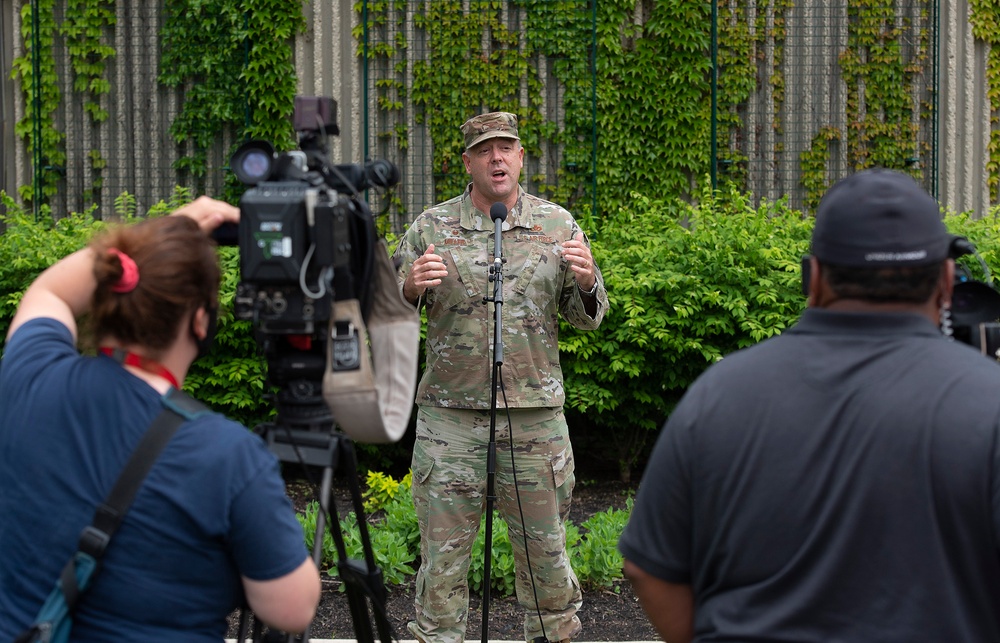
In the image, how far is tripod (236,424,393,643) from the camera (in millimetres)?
2580

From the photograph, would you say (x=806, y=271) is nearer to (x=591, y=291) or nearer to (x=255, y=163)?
(x=255, y=163)

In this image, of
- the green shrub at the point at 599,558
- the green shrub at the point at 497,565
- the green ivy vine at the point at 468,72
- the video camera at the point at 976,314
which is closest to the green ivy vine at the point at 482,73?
the green ivy vine at the point at 468,72

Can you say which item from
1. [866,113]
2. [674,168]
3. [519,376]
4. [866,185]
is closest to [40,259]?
[519,376]

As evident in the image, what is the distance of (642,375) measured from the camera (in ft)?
21.3

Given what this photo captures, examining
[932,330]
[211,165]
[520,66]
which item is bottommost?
[932,330]

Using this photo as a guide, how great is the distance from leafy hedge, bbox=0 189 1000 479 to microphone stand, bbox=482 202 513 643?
2.03 m

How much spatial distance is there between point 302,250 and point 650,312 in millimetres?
4079

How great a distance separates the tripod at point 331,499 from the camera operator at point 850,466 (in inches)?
33.4

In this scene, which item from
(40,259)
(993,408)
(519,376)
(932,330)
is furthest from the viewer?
(40,259)

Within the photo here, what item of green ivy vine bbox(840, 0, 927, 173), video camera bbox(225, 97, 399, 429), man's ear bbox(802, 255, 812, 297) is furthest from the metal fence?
man's ear bbox(802, 255, 812, 297)

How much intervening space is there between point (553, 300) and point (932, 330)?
252 cm

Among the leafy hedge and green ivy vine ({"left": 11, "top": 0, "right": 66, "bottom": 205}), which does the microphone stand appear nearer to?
the leafy hedge

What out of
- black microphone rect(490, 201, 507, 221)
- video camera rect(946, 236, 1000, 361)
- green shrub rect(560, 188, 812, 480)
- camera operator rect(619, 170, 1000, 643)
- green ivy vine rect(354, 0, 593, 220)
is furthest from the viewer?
green ivy vine rect(354, 0, 593, 220)

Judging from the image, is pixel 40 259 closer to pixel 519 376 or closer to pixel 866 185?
pixel 519 376
